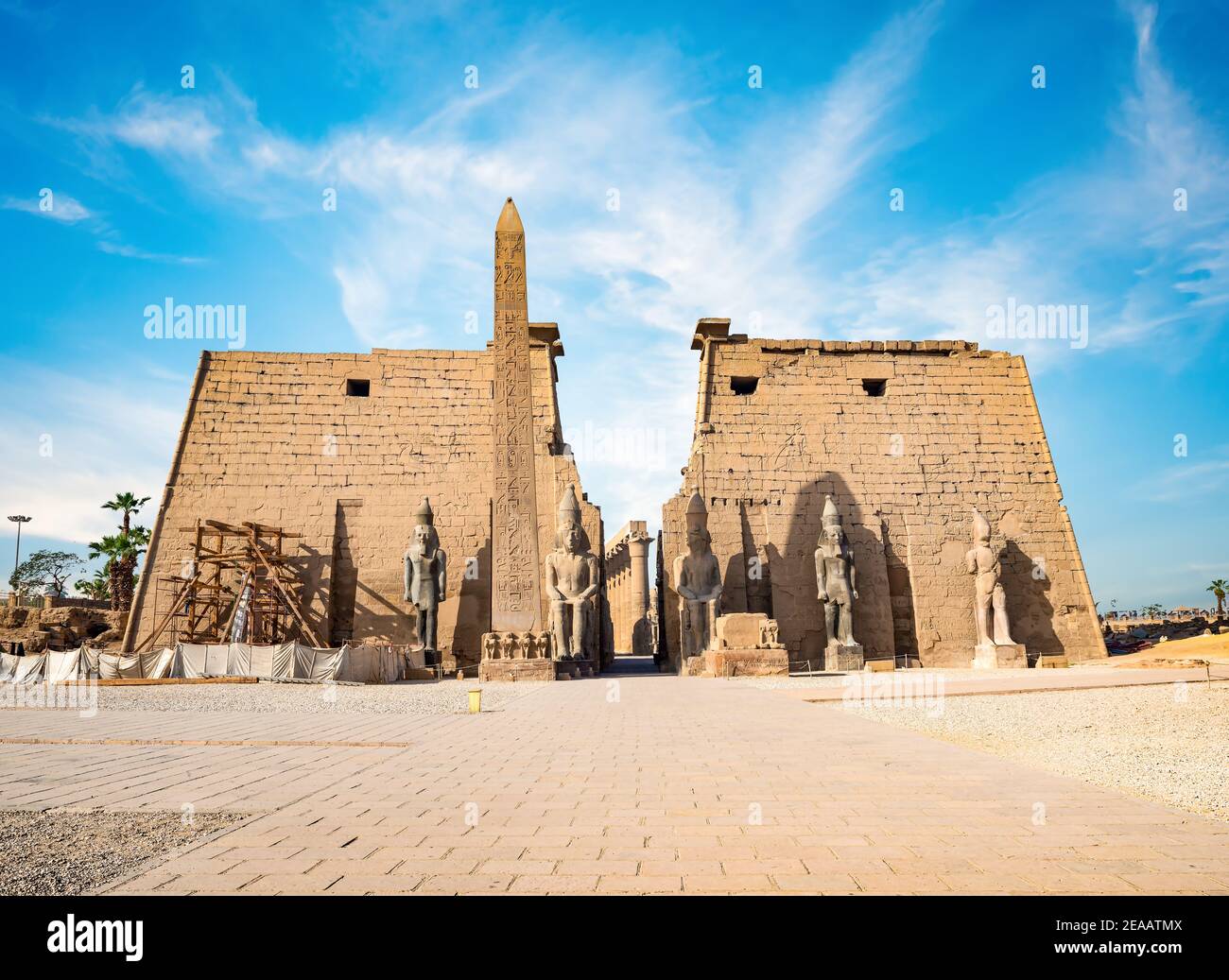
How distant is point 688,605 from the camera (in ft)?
52.6

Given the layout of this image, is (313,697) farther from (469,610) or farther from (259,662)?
(469,610)

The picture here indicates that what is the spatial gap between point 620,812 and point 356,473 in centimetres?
1571

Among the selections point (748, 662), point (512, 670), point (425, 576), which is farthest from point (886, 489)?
point (425, 576)

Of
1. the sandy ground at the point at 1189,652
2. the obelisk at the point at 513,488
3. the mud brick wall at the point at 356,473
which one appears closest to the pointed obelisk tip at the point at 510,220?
the obelisk at the point at 513,488

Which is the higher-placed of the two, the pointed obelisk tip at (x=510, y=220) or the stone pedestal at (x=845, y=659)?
the pointed obelisk tip at (x=510, y=220)

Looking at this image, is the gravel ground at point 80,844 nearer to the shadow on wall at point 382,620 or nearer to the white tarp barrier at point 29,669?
the white tarp barrier at point 29,669

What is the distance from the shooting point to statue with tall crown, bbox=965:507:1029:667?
54.2 feet

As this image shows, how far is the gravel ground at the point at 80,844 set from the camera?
2617 mm

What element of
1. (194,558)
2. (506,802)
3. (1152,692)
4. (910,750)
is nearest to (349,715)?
(506,802)

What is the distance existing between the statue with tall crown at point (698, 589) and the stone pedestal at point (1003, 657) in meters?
5.77

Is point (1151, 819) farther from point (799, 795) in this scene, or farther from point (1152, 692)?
point (1152, 692)

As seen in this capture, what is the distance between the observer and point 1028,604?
715 inches

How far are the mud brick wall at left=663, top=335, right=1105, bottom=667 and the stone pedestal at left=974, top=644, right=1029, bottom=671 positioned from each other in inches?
47.7

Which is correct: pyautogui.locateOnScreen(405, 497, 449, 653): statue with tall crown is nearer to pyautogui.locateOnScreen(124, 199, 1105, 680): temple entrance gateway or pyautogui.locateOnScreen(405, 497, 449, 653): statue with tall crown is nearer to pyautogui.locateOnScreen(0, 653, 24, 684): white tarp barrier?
pyautogui.locateOnScreen(124, 199, 1105, 680): temple entrance gateway
